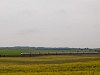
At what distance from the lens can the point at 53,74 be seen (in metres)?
35.0

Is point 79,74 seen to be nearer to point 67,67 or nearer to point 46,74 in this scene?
point 46,74

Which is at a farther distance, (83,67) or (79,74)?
(83,67)

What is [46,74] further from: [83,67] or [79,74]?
[83,67]

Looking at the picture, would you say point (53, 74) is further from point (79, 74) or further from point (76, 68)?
point (76, 68)

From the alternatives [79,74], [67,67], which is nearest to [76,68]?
[67,67]

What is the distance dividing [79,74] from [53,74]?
3294mm

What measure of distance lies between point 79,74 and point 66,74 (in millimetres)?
1640

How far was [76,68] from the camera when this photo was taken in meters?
44.4

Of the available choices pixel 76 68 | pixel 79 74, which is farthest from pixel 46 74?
pixel 76 68

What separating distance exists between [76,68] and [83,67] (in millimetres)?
1718

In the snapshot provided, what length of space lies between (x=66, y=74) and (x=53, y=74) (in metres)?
1.66

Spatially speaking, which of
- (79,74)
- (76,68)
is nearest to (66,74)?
(79,74)

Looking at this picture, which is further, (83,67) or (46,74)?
(83,67)

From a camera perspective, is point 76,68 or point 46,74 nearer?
point 46,74
